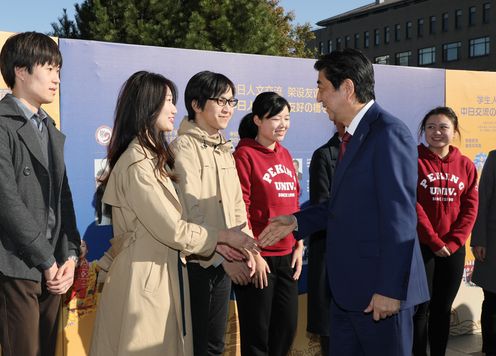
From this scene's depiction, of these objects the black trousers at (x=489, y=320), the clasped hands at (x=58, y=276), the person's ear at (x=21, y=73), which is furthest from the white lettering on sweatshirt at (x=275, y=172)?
the black trousers at (x=489, y=320)

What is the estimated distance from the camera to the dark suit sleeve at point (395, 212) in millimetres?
2467

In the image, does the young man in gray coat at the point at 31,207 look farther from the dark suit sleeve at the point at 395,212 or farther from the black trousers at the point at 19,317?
the dark suit sleeve at the point at 395,212

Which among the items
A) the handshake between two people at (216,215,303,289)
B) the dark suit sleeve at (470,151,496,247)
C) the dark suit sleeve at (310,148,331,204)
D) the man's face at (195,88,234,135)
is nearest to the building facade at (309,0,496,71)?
the dark suit sleeve at (470,151,496,247)

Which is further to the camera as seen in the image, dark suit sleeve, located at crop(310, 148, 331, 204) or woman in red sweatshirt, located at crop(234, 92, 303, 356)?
dark suit sleeve, located at crop(310, 148, 331, 204)

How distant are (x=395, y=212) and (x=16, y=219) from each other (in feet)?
5.35

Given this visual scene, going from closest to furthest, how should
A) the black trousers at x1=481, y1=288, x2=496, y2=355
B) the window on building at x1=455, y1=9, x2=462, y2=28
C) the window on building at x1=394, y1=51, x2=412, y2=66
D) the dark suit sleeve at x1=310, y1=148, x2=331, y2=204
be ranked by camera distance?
the dark suit sleeve at x1=310, y1=148, x2=331, y2=204 → the black trousers at x1=481, y1=288, x2=496, y2=355 → the window on building at x1=455, y1=9, x2=462, y2=28 → the window on building at x1=394, y1=51, x2=412, y2=66

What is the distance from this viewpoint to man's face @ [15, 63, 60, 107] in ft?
9.00

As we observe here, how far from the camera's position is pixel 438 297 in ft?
14.6

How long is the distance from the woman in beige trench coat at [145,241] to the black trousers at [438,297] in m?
2.25

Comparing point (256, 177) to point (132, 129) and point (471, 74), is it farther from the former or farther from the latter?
point (471, 74)

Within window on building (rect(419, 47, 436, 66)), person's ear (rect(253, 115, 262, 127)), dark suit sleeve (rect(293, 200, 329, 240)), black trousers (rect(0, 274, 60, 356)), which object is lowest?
black trousers (rect(0, 274, 60, 356))

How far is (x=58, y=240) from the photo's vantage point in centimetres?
289

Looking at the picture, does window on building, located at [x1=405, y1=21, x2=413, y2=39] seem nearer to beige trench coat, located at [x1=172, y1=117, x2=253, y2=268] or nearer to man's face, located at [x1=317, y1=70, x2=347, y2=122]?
beige trench coat, located at [x1=172, y1=117, x2=253, y2=268]

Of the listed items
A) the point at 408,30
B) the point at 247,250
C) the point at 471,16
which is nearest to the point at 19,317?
the point at 247,250
